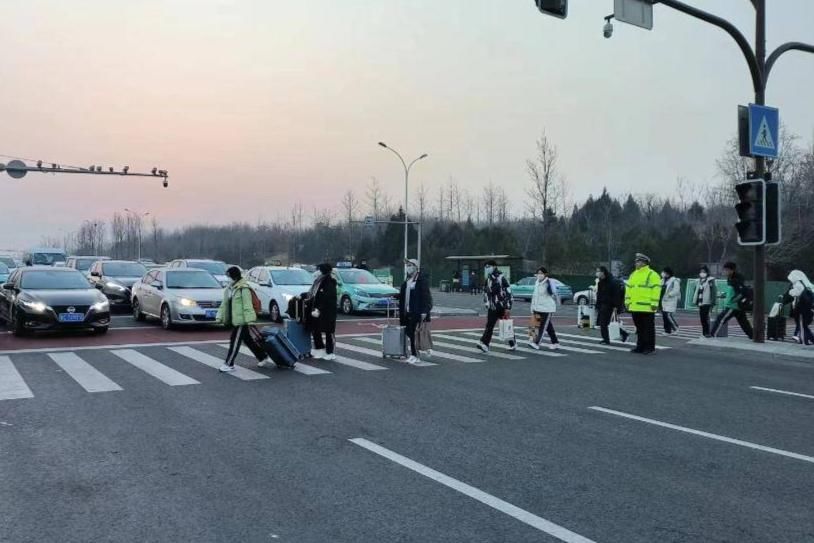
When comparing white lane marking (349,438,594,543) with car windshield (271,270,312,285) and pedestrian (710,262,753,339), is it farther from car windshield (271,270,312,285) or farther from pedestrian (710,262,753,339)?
car windshield (271,270,312,285)

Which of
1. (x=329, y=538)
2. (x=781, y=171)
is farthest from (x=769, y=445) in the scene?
(x=781, y=171)

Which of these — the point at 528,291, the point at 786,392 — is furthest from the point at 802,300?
the point at 528,291

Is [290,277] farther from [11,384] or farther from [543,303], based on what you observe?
[11,384]

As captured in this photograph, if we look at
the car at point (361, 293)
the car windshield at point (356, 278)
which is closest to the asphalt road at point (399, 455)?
the car at point (361, 293)

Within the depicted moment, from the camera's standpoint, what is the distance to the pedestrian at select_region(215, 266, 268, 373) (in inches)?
411

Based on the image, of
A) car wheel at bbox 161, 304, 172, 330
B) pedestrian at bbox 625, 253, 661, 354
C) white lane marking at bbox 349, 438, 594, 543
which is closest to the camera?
white lane marking at bbox 349, 438, 594, 543

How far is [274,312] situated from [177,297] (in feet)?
12.1

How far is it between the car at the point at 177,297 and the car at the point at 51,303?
5.49ft

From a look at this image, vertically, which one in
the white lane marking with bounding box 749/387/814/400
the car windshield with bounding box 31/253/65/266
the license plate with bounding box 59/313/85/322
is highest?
the car windshield with bounding box 31/253/65/266

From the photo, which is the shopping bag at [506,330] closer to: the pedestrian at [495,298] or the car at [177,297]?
the pedestrian at [495,298]

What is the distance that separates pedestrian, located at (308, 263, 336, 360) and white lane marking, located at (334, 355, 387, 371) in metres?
0.21

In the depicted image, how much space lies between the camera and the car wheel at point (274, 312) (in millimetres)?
19328

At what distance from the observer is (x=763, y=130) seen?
1380 cm

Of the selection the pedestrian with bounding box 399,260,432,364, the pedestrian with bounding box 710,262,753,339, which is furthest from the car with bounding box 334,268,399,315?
the pedestrian with bounding box 710,262,753,339
